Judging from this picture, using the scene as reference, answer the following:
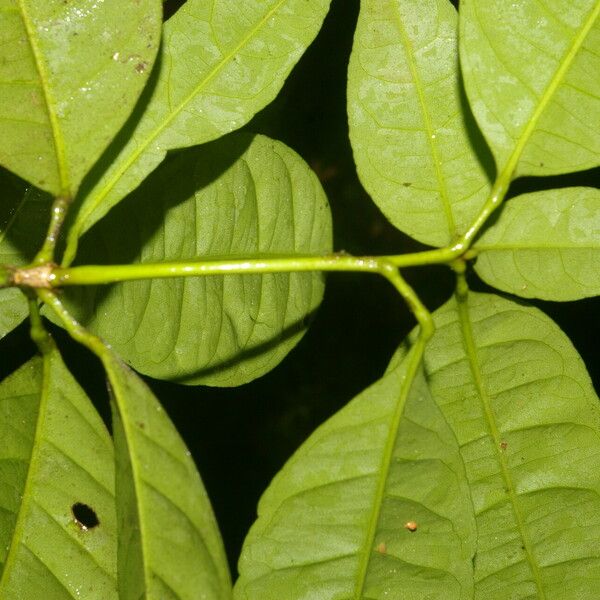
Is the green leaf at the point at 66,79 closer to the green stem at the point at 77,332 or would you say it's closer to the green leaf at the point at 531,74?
the green stem at the point at 77,332

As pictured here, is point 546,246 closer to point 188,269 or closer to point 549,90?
point 549,90

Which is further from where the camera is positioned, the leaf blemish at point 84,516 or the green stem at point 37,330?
the leaf blemish at point 84,516

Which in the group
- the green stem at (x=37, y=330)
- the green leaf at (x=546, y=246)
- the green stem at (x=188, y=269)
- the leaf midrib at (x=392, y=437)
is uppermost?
the green leaf at (x=546, y=246)

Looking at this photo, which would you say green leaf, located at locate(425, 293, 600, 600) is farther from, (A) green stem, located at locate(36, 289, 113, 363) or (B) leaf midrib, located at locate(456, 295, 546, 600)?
(A) green stem, located at locate(36, 289, 113, 363)

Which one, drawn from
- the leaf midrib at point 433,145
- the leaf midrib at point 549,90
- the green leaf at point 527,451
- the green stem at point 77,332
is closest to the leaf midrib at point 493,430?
the green leaf at point 527,451

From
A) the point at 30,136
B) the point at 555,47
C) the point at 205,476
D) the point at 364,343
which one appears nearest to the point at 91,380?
the point at 205,476

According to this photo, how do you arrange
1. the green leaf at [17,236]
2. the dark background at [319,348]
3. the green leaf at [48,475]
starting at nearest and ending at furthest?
the green leaf at [48,475] → the green leaf at [17,236] → the dark background at [319,348]

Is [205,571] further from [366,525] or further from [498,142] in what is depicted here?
[498,142]

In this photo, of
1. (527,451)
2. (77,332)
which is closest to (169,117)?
(77,332)
